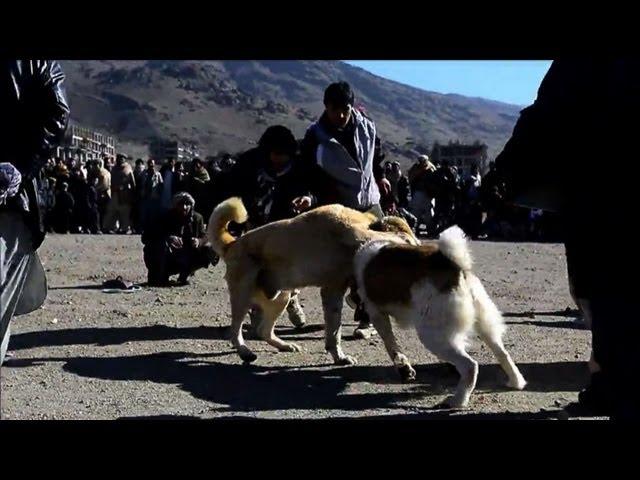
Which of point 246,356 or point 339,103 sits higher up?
point 339,103

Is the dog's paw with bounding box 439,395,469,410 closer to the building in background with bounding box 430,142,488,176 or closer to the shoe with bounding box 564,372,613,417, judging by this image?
the shoe with bounding box 564,372,613,417

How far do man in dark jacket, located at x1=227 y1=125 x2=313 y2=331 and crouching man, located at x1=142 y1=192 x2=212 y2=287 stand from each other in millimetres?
3103

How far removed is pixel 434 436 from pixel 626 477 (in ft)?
2.20

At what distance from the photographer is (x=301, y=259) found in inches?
271

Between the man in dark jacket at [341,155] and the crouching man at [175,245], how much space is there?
411 cm

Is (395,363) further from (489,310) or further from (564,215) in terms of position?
(564,215)

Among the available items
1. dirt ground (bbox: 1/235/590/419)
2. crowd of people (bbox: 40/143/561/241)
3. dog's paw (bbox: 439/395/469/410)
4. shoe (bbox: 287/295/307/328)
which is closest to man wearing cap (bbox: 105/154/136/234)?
crowd of people (bbox: 40/143/561/241)

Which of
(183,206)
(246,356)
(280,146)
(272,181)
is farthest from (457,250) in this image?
(183,206)

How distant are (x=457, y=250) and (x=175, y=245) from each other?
6.22 m

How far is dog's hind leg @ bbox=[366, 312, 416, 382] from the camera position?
6266 mm

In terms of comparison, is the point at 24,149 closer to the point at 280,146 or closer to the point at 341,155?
the point at 341,155

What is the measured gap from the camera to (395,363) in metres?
6.36
